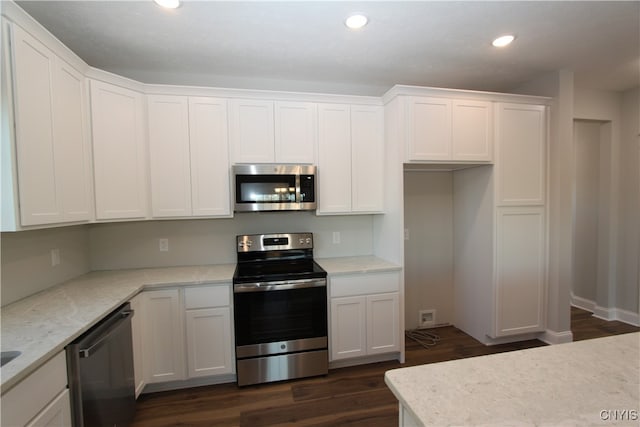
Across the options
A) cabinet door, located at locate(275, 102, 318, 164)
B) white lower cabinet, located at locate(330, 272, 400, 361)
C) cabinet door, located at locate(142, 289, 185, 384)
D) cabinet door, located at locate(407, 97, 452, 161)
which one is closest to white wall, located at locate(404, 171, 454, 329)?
cabinet door, located at locate(407, 97, 452, 161)

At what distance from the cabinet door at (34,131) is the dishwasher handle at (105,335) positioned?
0.69m

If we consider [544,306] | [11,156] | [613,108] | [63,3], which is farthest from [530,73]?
[11,156]

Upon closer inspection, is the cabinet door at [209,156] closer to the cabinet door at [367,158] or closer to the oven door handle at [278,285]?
the oven door handle at [278,285]

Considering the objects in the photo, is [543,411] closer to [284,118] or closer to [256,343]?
[256,343]

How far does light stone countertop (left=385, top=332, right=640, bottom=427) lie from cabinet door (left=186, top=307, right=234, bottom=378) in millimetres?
1730

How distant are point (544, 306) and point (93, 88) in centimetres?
442

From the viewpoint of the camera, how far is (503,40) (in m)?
2.25

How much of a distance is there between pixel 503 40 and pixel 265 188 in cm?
222

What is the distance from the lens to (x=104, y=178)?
2.21 m

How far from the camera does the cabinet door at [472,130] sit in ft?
8.93

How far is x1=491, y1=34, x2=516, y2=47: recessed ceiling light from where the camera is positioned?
2.21m

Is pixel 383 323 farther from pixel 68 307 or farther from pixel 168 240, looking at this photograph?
pixel 68 307

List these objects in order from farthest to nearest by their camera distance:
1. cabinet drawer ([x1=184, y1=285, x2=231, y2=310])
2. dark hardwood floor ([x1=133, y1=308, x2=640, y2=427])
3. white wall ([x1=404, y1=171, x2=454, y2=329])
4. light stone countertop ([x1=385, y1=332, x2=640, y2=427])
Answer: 1. white wall ([x1=404, y1=171, x2=454, y2=329])
2. cabinet drawer ([x1=184, y1=285, x2=231, y2=310])
3. dark hardwood floor ([x1=133, y1=308, x2=640, y2=427])
4. light stone countertop ([x1=385, y1=332, x2=640, y2=427])

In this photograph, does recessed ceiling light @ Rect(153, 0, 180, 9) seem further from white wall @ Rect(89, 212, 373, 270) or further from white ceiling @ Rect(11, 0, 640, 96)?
white wall @ Rect(89, 212, 373, 270)
